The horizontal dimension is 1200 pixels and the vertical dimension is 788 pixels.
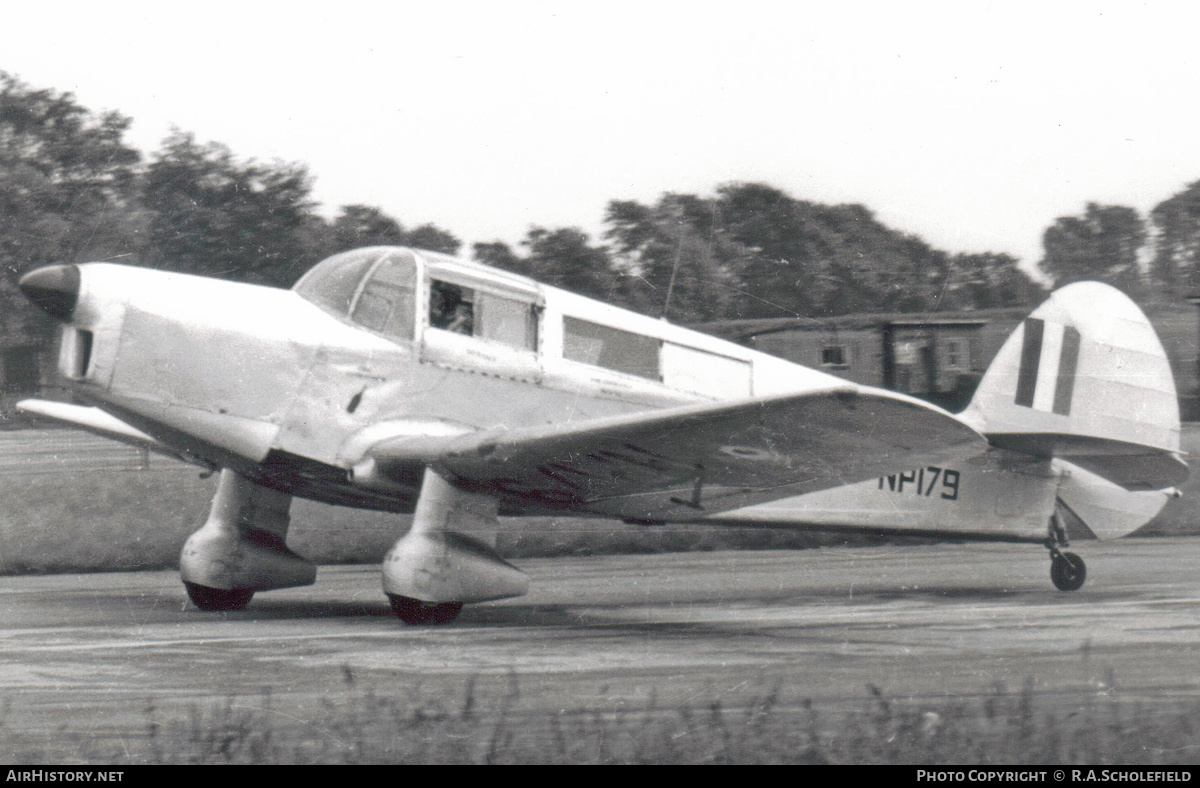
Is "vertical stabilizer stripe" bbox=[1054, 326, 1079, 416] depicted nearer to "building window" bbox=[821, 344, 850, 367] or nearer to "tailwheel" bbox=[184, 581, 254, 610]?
"tailwheel" bbox=[184, 581, 254, 610]

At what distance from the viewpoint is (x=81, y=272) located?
23.5 feet

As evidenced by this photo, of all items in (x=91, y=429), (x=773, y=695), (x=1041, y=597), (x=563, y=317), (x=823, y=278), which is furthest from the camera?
(x=823, y=278)

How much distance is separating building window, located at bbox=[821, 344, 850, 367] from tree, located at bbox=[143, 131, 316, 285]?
33.1ft

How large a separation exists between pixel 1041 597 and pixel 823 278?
348 inches

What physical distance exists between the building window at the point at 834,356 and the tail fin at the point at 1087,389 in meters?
10.8

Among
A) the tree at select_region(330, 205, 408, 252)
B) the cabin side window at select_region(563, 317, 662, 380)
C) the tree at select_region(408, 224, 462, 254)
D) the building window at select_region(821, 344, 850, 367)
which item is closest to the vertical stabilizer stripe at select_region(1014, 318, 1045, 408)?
the cabin side window at select_region(563, 317, 662, 380)

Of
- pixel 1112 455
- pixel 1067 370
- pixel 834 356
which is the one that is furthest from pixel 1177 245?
pixel 1112 455

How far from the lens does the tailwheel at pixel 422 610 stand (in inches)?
289

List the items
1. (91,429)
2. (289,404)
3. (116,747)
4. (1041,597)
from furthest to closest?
(91,429), (1041,597), (289,404), (116,747)

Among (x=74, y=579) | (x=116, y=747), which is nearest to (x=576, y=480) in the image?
(x=116, y=747)

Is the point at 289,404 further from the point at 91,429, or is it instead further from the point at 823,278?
the point at 823,278

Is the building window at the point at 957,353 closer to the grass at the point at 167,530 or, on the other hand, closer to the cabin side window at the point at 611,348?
the grass at the point at 167,530

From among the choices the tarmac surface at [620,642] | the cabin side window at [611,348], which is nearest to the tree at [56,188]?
the tarmac surface at [620,642]

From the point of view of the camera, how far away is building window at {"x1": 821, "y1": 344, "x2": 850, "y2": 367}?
67.5ft
